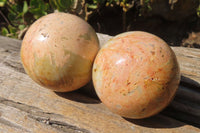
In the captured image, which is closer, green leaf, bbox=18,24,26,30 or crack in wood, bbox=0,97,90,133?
crack in wood, bbox=0,97,90,133

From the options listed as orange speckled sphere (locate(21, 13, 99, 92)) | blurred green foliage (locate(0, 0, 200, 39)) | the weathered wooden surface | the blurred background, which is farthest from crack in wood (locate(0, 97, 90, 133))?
the blurred background

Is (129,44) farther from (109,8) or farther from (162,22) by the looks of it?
(162,22)

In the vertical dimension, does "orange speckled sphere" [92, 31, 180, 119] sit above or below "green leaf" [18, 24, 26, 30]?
above

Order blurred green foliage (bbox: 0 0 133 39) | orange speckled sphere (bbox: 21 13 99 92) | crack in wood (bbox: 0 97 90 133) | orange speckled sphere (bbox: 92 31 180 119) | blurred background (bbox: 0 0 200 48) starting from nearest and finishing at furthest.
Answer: orange speckled sphere (bbox: 92 31 180 119) < orange speckled sphere (bbox: 21 13 99 92) < crack in wood (bbox: 0 97 90 133) < blurred green foliage (bbox: 0 0 133 39) < blurred background (bbox: 0 0 200 48)

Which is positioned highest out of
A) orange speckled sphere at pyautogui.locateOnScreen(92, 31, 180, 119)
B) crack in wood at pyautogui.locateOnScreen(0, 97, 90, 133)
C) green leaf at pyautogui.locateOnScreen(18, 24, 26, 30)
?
orange speckled sphere at pyautogui.locateOnScreen(92, 31, 180, 119)

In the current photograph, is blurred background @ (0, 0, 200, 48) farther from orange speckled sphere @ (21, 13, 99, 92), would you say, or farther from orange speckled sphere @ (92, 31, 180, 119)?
orange speckled sphere @ (92, 31, 180, 119)

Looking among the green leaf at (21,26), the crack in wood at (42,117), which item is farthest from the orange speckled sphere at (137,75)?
the green leaf at (21,26)

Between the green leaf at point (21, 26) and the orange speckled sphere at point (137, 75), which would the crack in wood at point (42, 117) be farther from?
the green leaf at point (21, 26)
